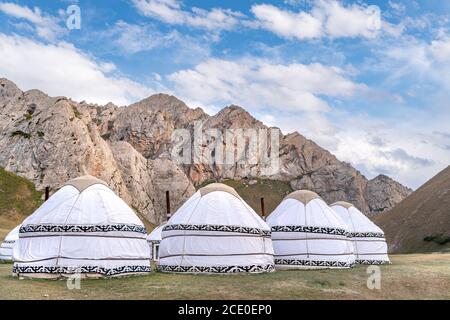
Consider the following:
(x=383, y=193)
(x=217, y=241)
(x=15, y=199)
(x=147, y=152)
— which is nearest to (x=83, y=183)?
(x=217, y=241)

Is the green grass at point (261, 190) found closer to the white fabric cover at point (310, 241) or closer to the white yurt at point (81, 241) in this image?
the white fabric cover at point (310, 241)

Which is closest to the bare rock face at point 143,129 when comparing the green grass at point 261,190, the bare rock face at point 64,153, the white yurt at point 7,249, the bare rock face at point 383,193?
the green grass at point 261,190

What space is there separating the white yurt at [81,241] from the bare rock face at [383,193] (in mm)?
139312

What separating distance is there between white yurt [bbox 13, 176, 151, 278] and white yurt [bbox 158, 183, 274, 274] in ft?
5.34

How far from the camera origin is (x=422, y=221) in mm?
63812

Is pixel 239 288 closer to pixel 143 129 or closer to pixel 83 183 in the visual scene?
pixel 83 183

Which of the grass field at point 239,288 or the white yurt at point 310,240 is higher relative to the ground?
the white yurt at point 310,240

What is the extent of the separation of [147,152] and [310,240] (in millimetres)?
120161

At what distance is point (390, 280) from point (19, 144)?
81.0 m

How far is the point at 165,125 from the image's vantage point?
145500 millimetres

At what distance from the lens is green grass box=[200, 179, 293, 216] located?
136m

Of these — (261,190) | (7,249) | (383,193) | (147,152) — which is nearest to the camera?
Result: (7,249)

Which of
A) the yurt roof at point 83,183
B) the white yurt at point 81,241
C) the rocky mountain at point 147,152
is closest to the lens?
the white yurt at point 81,241

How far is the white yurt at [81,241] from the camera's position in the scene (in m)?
16.9
